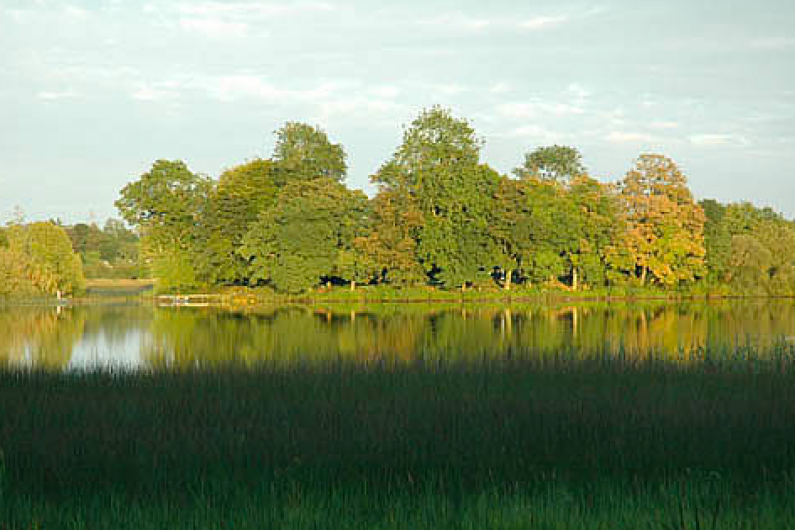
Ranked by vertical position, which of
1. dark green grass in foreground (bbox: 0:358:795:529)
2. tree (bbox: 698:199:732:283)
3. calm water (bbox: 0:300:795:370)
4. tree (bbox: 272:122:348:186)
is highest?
tree (bbox: 272:122:348:186)

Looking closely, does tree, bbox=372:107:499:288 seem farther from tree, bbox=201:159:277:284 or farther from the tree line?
tree, bbox=201:159:277:284

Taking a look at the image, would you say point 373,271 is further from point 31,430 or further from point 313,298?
point 31,430

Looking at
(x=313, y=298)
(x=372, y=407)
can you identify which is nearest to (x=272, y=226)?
(x=313, y=298)

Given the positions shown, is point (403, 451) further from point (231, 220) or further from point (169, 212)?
point (169, 212)

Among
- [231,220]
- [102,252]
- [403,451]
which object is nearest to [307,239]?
[231,220]

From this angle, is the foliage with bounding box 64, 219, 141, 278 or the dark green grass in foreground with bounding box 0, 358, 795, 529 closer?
the dark green grass in foreground with bounding box 0, 358, 795, 529

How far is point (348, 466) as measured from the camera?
6.98m

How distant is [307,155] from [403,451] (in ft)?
173

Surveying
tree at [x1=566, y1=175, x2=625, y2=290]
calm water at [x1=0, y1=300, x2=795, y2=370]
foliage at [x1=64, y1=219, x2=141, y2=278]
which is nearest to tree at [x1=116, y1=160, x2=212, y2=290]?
calm water at [x1=0, y1=300, x2=795, y2=370]

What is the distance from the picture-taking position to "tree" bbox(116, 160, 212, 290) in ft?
186

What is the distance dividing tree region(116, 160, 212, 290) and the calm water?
14.1 metres

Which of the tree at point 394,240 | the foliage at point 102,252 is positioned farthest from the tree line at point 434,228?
the foliage at point 102,252

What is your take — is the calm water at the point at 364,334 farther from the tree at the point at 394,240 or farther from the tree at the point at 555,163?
the tree at the point at 555,163

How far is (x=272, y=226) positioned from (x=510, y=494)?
46.5m
